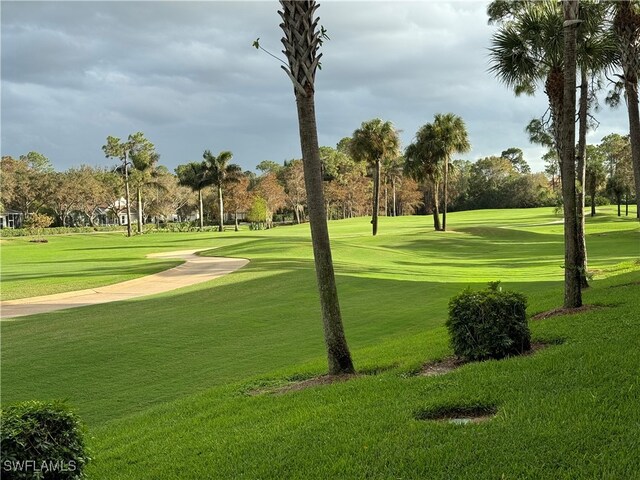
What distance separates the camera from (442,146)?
4634 cm

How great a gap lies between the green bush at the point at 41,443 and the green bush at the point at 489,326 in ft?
16.3

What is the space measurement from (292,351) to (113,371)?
11.4 feet

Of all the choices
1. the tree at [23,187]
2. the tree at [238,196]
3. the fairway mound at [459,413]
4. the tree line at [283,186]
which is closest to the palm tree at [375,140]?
the tree line at [283,186]

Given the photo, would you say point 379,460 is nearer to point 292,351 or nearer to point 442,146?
point 292,351

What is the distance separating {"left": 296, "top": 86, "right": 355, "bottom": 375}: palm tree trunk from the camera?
25.6ft

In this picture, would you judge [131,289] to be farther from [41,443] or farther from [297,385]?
[41,443]

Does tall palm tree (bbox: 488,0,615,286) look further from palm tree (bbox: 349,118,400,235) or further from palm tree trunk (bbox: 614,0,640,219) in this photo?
palm tree (bbox: 349,118,400,235)

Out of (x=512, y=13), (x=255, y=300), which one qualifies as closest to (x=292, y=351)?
(x=255, y=300)

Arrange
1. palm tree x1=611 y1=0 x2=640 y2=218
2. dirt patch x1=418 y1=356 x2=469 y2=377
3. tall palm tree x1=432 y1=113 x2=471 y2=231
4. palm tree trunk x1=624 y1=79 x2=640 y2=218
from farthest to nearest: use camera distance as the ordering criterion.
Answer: tall palm tree x1=432 y1=113 x2=471 y2=231 < palm tree trunk x1=624 y1=79 x2=640 y2=218 < palm tree x1=611 y1=0 x2=640 y2=218 < dirt patch x1=418 y1=356 x2=469 y2=377

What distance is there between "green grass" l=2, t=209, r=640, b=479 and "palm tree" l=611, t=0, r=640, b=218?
4.05m

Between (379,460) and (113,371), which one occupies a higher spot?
(379,460)

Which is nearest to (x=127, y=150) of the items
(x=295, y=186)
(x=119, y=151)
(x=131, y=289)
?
(x=119, y=151)

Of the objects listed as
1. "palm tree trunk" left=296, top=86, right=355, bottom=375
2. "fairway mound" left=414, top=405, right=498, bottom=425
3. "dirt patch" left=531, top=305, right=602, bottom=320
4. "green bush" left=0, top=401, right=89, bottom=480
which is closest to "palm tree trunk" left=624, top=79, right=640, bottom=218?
"dirt patch" left=531, top=305, right=602, bottom=320

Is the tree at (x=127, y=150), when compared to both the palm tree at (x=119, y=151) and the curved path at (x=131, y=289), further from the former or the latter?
the curved path at (x=131, y=289)
